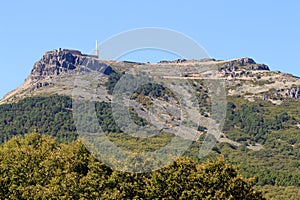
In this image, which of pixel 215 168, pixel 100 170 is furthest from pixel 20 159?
pixel 215 168

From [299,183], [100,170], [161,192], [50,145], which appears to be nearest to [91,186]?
[100,170]

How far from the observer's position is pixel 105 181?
6012cm

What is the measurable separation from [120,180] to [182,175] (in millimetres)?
6039

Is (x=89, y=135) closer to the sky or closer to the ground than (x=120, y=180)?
closer to the sky

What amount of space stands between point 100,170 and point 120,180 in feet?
6.85

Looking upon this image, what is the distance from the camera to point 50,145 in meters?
75.1

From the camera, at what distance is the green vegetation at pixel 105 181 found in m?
59.8

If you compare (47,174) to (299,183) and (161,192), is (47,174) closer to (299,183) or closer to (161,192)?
(161,192)

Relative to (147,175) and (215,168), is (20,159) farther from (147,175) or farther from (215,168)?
(215,168)

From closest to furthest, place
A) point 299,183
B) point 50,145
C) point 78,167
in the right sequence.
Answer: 1. point 78,167
2. point 50,145
3. point 299,183

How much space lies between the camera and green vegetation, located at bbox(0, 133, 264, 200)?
5984 cm

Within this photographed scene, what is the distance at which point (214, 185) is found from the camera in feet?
202

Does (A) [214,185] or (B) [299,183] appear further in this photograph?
(B) [299,183]

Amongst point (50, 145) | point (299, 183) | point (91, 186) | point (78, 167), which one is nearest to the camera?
point (91, 186)
